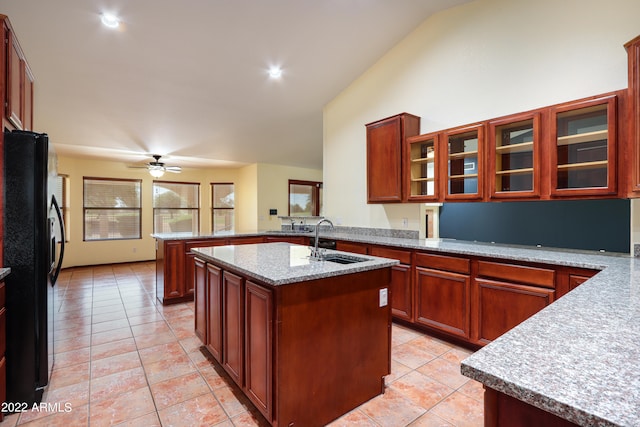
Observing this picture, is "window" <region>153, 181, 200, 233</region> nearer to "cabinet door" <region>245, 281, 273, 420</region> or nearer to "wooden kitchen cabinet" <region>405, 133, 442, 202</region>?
"wooden kitchen cabinet" <region>405, 133, 442, 202</region>

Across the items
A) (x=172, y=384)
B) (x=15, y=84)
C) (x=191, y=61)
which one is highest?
(x=191, y=61)

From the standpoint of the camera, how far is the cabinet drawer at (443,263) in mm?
2668

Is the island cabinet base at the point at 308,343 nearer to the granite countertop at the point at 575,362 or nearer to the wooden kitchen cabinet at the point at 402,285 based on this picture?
the granite countertop at the point at 575,362

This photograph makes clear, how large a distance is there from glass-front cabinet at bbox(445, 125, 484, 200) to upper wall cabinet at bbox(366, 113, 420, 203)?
0.55 metres

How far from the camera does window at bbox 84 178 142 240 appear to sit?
22.2 feet

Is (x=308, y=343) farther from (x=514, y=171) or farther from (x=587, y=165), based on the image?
(x=587, y=165)

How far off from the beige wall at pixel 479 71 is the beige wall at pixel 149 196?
300 centimetres

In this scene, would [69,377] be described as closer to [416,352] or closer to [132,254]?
[416,352]

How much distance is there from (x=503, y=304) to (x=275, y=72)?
3659 mm

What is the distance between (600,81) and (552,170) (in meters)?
0.82

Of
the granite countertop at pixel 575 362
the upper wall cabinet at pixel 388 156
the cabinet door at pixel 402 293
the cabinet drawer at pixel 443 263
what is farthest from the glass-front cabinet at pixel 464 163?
the granite countertop at pixel 575 362

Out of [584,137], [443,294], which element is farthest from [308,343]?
[584,137]

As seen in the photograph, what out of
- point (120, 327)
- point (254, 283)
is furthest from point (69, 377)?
point (254, 283)

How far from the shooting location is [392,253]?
129 inches
